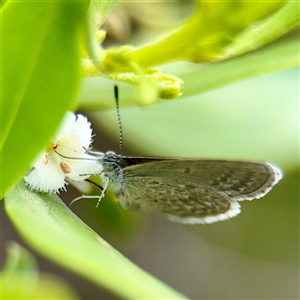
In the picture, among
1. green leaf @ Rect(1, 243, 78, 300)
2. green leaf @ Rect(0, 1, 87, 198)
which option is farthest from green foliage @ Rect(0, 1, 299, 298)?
green leaf @ Rect(1, 243, 78, 300)

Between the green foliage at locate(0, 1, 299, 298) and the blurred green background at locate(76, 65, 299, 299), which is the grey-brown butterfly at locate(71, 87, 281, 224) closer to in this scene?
the blurred green background at locate(76, 65, 299, 299)

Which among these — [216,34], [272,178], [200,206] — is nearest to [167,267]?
[200,206]

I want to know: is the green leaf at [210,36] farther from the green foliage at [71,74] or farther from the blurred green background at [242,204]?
the blurred green background at [242,204]

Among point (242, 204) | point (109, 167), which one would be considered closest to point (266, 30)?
point (109, 167)

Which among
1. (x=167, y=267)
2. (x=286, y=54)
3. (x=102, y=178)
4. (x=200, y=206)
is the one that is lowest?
(x=167, y=267)

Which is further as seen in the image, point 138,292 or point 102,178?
point 102,178

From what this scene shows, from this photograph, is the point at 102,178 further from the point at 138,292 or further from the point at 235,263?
the point at 235,263

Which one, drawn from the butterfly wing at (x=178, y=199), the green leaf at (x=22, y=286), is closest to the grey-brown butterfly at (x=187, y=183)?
the butterfly wing at (x=178, y=199)
